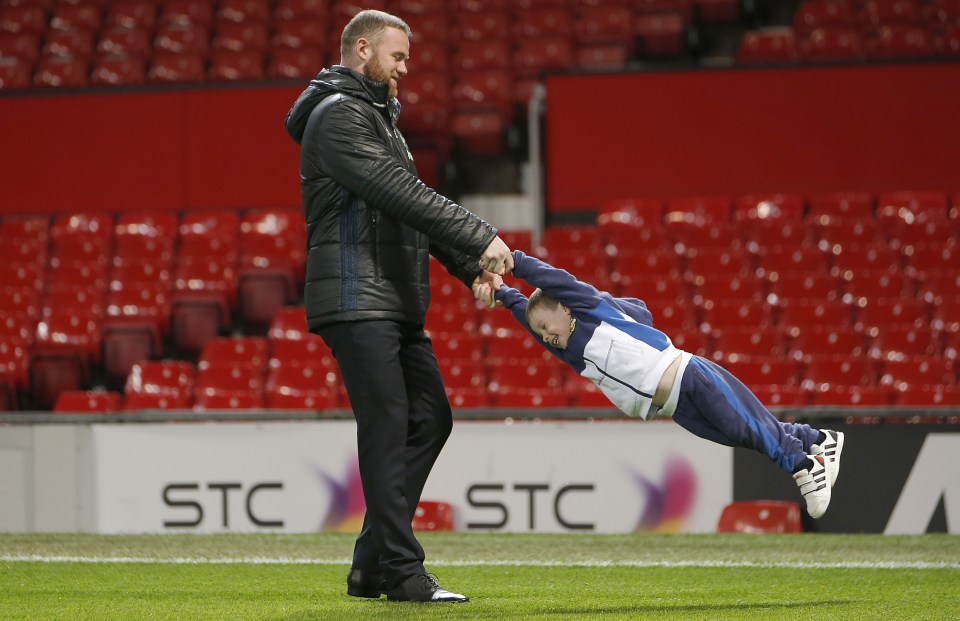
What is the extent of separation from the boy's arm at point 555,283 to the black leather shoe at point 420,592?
1.00 metres

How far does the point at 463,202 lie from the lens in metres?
12.0

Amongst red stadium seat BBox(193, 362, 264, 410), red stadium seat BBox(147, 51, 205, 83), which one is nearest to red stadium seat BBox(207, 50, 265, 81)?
red stadium seat BBox(147, 51, 205, 83)

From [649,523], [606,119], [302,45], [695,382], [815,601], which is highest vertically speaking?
[302,45]

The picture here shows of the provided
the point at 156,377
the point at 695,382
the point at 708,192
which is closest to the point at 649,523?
the point at 695,382

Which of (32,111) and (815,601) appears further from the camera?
(32,111)

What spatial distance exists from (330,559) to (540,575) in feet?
3.55

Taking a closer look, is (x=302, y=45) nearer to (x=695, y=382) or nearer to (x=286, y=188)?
(x=286, y=188)

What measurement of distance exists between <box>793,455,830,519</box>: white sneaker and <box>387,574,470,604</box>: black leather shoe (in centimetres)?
121

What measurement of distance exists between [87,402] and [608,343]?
5405 millimetres

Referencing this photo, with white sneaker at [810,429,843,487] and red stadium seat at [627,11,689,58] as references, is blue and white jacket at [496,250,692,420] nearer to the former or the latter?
white sneaker at [810,429,843,487]

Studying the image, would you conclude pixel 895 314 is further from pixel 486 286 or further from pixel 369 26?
pixel 369 26

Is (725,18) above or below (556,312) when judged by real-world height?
above

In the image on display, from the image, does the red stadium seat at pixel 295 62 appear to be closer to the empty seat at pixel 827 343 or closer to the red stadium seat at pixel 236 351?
the red stadium seat at pixel 236 351

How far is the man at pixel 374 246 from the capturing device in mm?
3842
